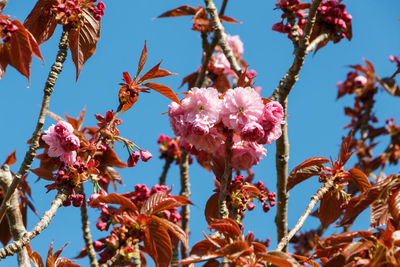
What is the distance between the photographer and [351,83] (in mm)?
6062

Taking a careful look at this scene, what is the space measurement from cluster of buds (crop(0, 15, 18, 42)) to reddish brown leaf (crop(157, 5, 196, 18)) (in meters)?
1.88

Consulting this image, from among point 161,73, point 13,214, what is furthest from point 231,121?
point 13,214

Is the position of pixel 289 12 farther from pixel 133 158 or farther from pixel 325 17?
pixel 133 158

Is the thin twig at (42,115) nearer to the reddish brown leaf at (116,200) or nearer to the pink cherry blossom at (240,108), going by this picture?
the reddish brown leaf at (116,200)

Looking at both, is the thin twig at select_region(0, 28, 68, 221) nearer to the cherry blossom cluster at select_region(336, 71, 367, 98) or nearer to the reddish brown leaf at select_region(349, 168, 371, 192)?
the reddish brown leaf at select_region(349, 168, 371, 192)

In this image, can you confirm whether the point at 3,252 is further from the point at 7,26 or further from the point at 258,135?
the point at 258,135

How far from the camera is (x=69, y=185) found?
2.10 metres

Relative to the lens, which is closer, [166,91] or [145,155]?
[166,91]

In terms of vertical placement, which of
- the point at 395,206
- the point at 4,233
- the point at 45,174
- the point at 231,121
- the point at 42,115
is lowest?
the point at 4,233

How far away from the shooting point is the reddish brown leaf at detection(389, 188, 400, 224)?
1.78 meters

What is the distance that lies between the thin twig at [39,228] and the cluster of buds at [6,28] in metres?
0.68

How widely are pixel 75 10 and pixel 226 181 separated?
102cm

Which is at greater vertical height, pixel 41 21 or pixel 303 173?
pixel 41 21

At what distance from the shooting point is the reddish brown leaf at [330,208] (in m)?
2.37
